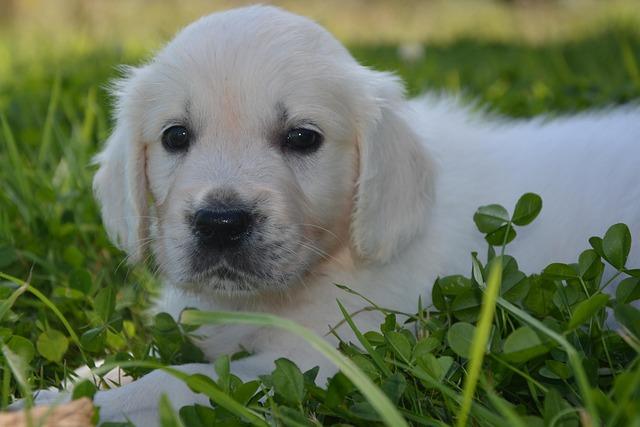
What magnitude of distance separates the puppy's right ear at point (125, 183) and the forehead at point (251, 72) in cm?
19

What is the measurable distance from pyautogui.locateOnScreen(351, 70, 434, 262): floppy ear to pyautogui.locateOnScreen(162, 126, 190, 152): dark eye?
2.00 feet

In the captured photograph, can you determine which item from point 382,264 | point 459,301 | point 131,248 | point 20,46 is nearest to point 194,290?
point 131,248

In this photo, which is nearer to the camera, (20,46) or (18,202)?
(18,202)

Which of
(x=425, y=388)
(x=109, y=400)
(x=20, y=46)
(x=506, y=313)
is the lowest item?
(x=20, y=46)

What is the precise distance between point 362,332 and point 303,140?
676 mm

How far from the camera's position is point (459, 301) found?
252cm

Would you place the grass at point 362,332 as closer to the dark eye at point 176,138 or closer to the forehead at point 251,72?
the dark eye at point 176,138

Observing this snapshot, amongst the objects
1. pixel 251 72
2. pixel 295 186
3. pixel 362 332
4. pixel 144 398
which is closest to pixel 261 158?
pixel 295 186

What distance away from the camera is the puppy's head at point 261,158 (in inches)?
104

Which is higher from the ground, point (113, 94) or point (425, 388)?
Result: point (113, 94)

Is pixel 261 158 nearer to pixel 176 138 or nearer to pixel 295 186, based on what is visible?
pixel 295 186

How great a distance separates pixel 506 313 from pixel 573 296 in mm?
219

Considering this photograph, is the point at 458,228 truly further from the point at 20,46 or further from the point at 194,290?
the point at 20,46

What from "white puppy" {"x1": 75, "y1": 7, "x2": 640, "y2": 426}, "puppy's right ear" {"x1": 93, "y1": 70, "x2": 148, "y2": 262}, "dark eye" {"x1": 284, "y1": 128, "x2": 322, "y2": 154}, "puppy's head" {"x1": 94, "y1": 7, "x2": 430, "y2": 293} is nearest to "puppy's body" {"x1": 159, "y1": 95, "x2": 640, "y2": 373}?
"white puppy" {"x1": 75, "y1": 7, "x2": 640, "y2": 426}
